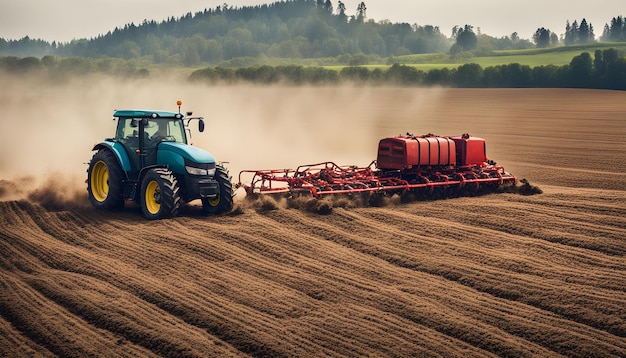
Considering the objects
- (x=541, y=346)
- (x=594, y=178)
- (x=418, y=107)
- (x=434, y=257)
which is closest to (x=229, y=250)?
(x=434, y=257)

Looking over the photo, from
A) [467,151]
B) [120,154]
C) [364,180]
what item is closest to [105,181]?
[120,154]

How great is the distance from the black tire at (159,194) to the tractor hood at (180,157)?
248 mm

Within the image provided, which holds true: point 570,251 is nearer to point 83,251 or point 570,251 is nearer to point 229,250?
point 229,250

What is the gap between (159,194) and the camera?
567 inches

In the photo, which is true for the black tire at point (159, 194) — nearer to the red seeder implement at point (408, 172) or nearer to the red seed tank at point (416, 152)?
the red seeder implement at point (408, 172)

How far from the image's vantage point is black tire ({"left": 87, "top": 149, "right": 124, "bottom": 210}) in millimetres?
14867

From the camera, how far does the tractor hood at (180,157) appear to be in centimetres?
1445

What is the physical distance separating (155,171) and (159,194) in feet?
1.53

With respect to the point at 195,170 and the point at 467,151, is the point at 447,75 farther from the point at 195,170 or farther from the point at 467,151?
the point at 195,170

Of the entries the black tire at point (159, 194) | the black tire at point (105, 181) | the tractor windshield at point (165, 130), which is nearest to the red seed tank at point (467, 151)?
the tractor windshield at point (165, 130)

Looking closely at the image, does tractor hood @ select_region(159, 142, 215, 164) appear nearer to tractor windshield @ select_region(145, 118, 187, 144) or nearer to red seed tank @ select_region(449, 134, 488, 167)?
tractor windshield @ select_region(145, 118, 187, 144)

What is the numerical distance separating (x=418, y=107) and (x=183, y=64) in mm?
23542

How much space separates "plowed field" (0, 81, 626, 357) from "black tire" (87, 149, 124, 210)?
394 mm

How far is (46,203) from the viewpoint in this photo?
15.9 m
